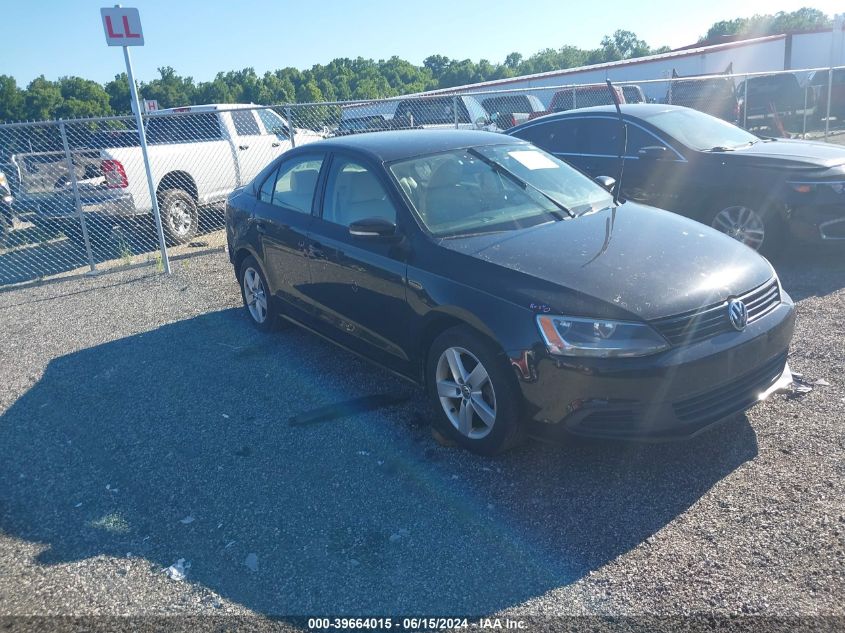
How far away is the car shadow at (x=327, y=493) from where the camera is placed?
3102 mm

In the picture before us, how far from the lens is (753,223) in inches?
282

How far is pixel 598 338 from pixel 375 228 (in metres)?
1.56

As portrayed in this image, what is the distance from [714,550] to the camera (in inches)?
121

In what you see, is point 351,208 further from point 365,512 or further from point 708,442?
point 708,442

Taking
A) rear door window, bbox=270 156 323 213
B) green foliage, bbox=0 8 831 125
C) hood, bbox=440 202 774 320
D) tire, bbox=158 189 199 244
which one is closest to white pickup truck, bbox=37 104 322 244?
tire, bbox=158 189 199 244

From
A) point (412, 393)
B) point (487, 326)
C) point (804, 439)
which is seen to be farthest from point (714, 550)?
point (412, 393)

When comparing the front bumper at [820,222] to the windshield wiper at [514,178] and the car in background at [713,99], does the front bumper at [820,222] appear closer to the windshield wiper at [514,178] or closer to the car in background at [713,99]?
the windshield wiper at [514,178]

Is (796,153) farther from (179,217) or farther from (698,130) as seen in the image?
(179,217)

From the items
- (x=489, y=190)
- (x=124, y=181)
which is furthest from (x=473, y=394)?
(x=124, y=181)

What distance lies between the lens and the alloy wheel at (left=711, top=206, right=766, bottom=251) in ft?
23.4

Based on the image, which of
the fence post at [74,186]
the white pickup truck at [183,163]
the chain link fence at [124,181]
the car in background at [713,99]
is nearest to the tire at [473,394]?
the chain link fence at [124,181]

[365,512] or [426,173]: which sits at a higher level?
[426,173]

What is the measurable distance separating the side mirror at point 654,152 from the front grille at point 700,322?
13.3ft

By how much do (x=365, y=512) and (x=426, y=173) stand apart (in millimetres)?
2279
